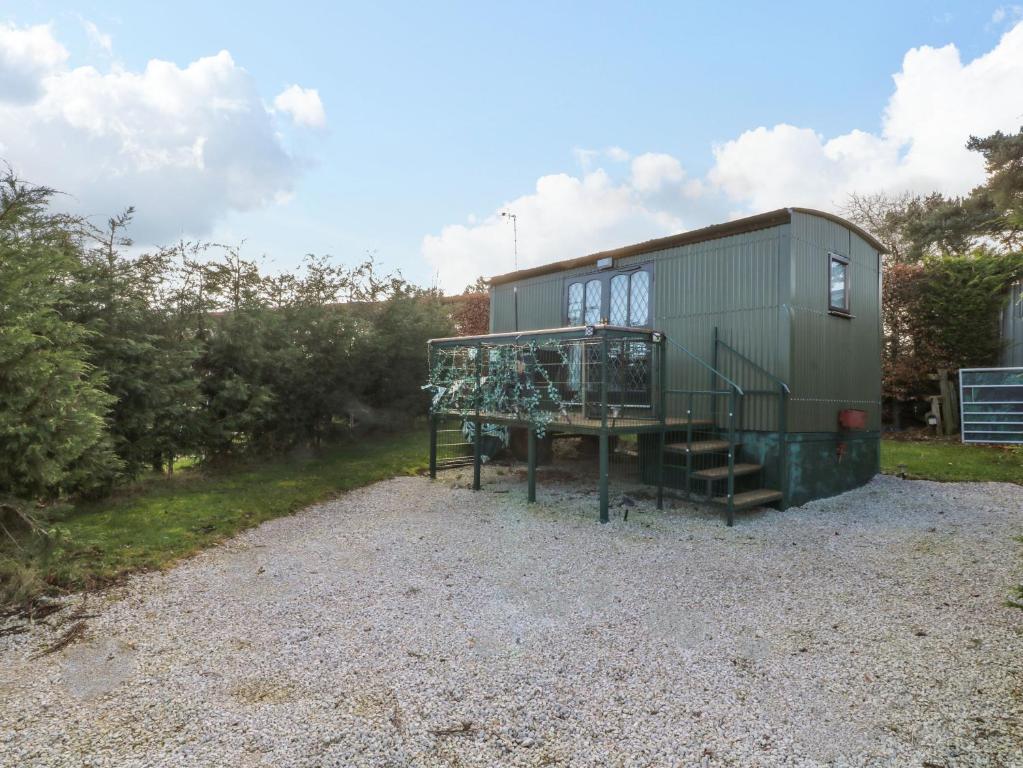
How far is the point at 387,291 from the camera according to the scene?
1162cm

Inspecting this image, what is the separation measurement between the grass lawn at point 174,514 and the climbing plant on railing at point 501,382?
1707 mm

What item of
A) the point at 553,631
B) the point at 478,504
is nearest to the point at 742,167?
the point at 478,504

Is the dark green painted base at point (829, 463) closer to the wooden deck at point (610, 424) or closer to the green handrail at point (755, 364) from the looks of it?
the green handrail at point (755, 364)

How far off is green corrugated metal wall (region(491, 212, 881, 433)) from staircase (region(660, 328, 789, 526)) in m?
0.12

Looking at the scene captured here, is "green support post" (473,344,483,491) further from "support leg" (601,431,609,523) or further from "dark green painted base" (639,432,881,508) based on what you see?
"dark green painted base" (639,432,881,508)

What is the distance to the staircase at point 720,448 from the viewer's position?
6.33m

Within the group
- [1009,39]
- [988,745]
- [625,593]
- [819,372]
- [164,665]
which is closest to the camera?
[988,745]

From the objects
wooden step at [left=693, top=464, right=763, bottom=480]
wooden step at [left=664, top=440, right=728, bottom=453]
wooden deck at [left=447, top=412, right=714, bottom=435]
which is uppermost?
wooden deck at [left=447, top=412, right=714, bottom=435]

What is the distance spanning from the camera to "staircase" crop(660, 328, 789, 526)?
20.8ft

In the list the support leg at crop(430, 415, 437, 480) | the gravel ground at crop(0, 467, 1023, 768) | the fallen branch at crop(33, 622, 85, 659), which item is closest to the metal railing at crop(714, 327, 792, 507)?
the gravel ground at crop(0, 467, 1023, 768)

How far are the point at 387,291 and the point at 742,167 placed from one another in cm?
695

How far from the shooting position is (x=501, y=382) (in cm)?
766

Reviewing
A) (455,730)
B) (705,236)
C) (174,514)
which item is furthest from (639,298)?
(455,730)

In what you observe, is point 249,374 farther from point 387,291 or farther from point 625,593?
point 625,593
